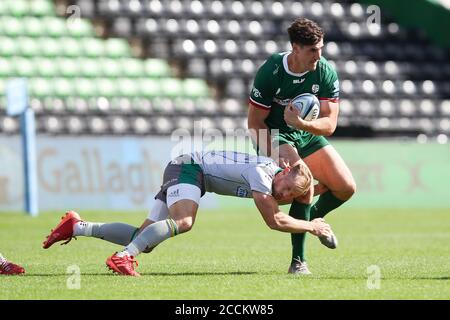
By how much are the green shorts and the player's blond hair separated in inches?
38.0

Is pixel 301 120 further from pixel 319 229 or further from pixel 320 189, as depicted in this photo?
pixel 320 189

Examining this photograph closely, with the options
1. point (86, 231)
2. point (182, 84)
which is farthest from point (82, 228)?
point (182, 84)

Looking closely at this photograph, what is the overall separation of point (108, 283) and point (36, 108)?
581 inches

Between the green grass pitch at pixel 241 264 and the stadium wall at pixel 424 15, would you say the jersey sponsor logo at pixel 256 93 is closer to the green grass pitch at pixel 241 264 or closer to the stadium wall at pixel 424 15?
the green grass pitch at pixel 241 264

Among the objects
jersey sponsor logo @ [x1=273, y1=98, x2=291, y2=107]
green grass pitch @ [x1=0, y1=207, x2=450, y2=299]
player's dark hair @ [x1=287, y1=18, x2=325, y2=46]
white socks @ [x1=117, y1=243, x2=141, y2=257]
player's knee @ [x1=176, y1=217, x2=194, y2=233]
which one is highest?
player's dark hair @ [x1=287, y1=18, x2=325, y2=46]

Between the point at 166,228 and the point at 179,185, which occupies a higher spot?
the point at 179,185

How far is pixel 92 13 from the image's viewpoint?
24.3 metres

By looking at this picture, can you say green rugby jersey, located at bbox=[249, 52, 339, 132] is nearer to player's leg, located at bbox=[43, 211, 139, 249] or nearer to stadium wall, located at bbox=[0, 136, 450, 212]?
player's leg, located at bbox=[43, 211, 139, 249]

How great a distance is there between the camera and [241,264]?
941 centimetres

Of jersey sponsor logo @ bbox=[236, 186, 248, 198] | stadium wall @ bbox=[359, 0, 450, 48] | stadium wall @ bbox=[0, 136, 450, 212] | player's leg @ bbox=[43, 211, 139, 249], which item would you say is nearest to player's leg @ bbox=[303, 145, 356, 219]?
jersey sponsor logo @ bbox=[236, 186, 248, 198]

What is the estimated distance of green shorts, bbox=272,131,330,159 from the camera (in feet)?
29.5

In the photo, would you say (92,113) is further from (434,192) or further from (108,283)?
(108,283)

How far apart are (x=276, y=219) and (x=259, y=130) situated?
1281 mm
